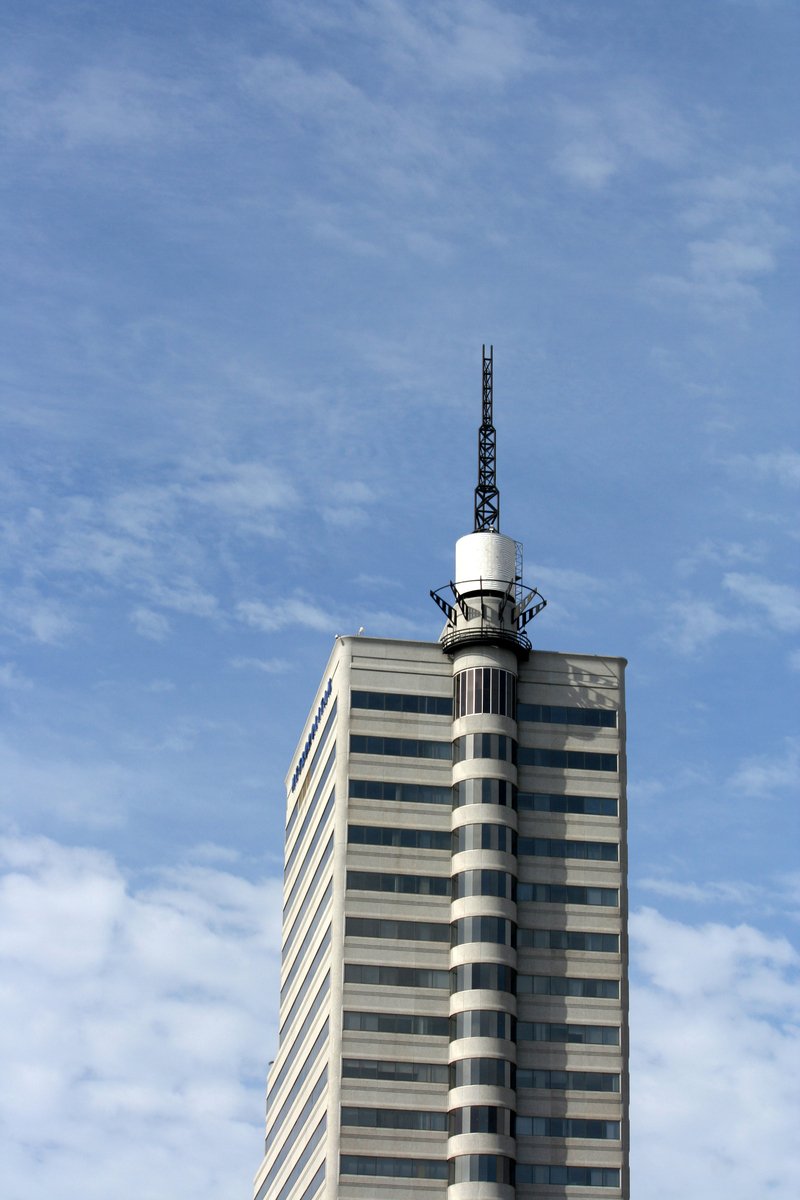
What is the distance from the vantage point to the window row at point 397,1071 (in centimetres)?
17700

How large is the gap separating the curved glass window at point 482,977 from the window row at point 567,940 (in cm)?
380

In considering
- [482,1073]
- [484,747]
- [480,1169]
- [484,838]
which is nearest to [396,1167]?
[480,1169]

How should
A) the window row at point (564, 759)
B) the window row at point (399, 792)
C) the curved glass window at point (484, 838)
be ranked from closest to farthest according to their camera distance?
the curved glass window at point (484, 838) → the window row at point (399, 792) → the window row at point (564, 759)

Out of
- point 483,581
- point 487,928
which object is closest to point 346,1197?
point 487,928

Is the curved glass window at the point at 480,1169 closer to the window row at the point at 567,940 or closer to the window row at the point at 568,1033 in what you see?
the window row at the point at 568,1033

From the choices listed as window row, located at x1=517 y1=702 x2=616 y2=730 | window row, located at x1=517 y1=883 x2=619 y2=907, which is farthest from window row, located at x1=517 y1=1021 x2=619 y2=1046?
window row, located at x1=517 y1=702 x2=616 y2=730

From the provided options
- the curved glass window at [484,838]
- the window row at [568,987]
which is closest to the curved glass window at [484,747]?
the curved glass window at [484,838]

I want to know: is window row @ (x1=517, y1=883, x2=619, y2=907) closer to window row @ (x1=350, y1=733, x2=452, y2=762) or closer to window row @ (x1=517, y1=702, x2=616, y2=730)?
window row @ (x1=350, y1=733, x2=452, y2=762)

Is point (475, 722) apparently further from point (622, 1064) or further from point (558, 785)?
point (622, 1064)

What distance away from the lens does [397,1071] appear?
177 m

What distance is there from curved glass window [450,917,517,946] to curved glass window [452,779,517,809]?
33.3ft

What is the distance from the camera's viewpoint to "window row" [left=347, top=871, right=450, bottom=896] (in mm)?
183625

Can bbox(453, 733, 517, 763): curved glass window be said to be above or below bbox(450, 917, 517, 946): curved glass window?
above

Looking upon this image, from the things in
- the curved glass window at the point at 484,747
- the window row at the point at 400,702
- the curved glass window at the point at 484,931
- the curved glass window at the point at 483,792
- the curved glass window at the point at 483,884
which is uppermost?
the window row at the point at 400,702
